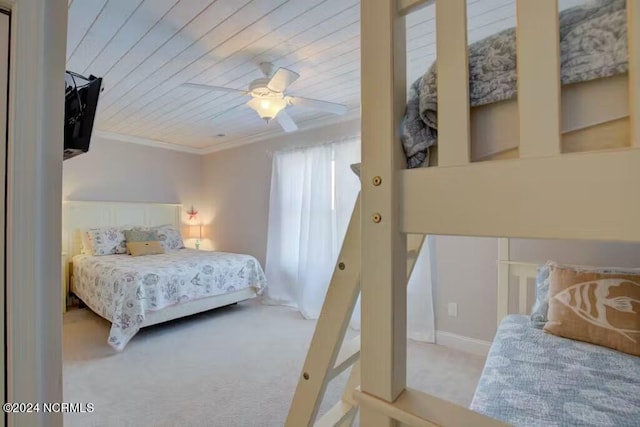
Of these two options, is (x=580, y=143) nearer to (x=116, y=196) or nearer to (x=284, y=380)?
(x=284, y=380)

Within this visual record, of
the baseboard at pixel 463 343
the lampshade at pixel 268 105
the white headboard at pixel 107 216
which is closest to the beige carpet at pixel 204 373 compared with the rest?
the baseboard at pixel 463 343

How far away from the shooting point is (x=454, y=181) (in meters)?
0.52

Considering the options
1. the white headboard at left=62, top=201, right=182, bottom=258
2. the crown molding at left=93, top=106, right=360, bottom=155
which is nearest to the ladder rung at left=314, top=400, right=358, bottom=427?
the crown molding at left=93, top=106, right=360, bottom=155

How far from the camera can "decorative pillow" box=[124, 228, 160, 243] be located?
13.2ft

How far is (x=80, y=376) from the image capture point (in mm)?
2197

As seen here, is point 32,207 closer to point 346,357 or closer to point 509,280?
point 346,357

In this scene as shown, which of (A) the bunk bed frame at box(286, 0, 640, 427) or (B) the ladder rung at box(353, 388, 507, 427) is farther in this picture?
(B) the ladder rung at box(353, 388, 507, 427)

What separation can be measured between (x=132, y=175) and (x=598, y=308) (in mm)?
5094

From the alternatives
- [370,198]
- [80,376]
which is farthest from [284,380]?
[370,198]

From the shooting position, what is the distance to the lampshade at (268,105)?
228 centimetres

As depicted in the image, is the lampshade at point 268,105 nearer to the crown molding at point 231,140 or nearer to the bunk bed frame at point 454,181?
the crown molding at point 231,140

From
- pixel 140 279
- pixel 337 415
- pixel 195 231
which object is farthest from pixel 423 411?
pixel 195 231

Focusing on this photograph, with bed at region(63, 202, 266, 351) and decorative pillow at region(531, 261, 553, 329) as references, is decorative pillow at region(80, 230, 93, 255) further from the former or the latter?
decorative pillow at region(531, 261, 553, 329)

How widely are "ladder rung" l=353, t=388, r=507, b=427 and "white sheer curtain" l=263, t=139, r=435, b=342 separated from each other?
2404mm
